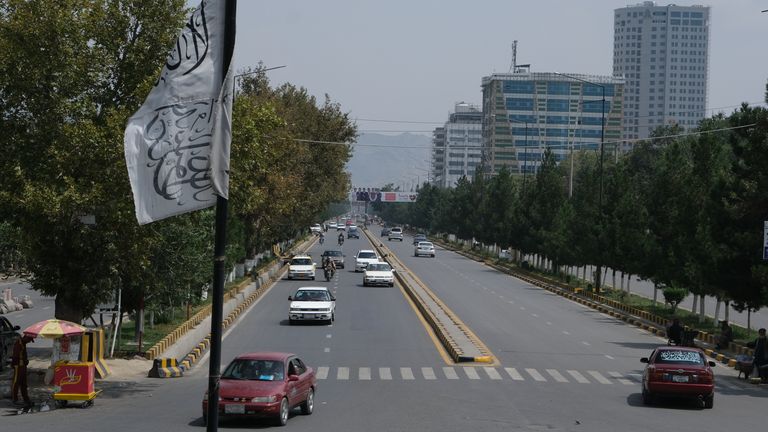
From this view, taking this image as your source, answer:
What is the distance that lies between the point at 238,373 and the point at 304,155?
6121 cm

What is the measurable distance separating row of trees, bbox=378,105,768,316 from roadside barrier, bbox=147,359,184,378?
1998 centimetres

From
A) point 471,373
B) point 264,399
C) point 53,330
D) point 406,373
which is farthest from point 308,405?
point 471,373

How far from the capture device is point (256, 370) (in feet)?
73.2

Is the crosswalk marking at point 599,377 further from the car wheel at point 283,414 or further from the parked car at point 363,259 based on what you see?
the parked car at point 363,259

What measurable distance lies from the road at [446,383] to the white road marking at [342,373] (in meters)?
0.09

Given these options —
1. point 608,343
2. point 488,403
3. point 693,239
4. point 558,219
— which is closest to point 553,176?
point 558,219

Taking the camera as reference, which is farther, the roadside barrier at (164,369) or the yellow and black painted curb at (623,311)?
the yellow and black painted curb at (623,311)

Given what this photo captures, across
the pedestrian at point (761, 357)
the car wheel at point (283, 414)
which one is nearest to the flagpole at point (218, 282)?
the car wheel at point (283, 414)

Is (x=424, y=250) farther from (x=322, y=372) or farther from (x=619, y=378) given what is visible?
(x=322, y=372)

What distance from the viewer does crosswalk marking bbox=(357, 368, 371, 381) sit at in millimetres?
30141

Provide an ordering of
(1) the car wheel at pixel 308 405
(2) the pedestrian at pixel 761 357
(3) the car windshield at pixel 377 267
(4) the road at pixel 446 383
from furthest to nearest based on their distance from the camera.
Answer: (3) the car windshield at pixel 377 267 < (2) the pedestrian at pixel 761 357 < (1) the car wheel at pixel 308 405 < (4) the road at pixel 446 383

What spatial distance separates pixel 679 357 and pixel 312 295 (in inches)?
921

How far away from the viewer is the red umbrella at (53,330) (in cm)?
2425

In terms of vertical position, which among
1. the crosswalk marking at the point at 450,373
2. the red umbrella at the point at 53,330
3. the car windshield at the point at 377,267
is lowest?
the crosswalk marking at the point at 450,373
